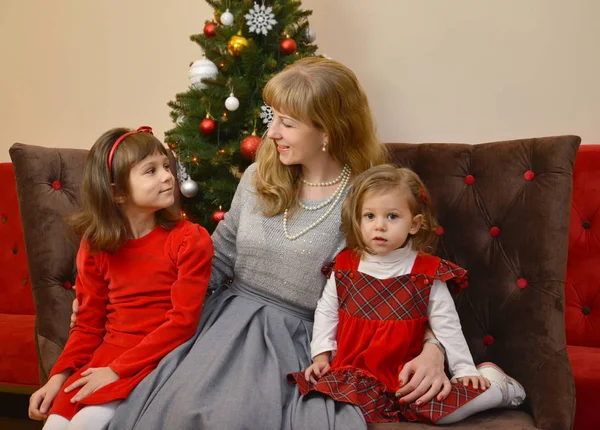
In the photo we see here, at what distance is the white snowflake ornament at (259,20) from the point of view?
2172mm

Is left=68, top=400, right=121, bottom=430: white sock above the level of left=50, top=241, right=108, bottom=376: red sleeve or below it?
below

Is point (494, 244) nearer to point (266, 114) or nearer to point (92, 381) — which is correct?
point (266, 114)

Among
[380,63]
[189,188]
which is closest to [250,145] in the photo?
[189,188]

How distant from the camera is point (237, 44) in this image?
7.06 ft

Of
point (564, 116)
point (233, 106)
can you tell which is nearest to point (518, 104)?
point (564, 116)

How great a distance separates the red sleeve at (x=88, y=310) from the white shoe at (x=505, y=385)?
1.05 meters

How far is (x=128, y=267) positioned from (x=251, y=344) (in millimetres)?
402

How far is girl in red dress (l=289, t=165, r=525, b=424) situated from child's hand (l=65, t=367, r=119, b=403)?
1.49ft

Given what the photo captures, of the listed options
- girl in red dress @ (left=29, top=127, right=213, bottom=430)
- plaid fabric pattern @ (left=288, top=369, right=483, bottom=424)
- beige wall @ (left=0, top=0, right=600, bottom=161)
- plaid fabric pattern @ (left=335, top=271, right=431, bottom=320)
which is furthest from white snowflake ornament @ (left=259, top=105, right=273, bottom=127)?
plaid fabric pattern @ (left=288, top=369, right=483, bottom=424)

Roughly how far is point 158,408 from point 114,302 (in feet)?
1.28

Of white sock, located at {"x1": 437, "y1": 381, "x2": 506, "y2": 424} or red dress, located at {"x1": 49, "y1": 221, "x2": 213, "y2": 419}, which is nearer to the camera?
white sock, located at {"x1": 437, "y1": 381, "x2": 506, "y2": 424}

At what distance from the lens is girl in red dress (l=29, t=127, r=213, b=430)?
158 cm

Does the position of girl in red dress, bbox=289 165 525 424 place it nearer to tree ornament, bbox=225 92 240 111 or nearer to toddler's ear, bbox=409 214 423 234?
toddler's ear, bbox=409 214 423 234

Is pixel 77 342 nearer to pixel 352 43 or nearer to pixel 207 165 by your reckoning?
pixel 207 165
